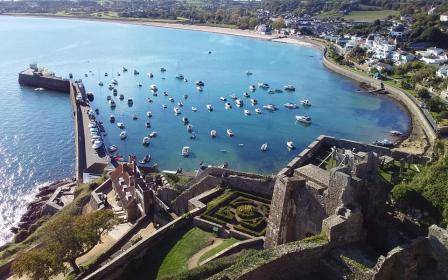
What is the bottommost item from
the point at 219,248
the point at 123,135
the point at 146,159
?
the point at 146,159

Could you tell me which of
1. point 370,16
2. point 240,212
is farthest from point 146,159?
point 370,16

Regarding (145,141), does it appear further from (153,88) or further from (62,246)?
(62,246)

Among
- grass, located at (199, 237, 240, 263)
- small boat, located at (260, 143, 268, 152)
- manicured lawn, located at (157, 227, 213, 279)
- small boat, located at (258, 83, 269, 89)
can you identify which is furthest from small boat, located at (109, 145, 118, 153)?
small boat, located at (258, 83, 269, 89)

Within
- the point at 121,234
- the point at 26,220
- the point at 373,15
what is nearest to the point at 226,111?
the point at 26,220

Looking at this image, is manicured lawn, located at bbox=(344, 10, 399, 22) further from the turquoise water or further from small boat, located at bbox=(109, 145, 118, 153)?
small boat, located at bbox=(109, 145, 118, 153)

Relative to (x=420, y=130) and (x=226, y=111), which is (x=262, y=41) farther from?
(x=420, y=130)

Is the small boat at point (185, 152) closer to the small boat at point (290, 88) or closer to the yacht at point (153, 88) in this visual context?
the yacht at point (153, 88)
